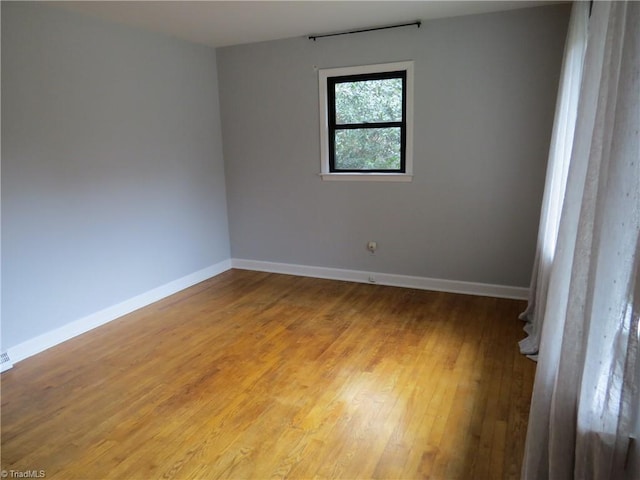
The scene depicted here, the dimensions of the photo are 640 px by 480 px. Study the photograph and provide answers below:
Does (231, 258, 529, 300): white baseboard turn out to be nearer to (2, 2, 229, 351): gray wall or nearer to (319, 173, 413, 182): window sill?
(2, 2, 229, 351): gray wall

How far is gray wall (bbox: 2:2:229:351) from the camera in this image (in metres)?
2.96

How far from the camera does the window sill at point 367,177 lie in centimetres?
414

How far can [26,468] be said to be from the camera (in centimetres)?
198

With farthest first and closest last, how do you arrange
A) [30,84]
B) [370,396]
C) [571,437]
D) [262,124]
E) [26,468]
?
[262,124], [30,84], [370,396], [26,468], [571,437]

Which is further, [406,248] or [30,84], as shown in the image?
[406,248]

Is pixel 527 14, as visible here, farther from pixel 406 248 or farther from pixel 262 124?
pixel 262 124

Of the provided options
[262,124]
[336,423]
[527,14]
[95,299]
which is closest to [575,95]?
[527,14]

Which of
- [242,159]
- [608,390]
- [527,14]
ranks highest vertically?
[527,14]

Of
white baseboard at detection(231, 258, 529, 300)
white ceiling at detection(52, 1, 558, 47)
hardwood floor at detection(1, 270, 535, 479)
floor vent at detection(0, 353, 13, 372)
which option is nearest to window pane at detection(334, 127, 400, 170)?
white ceiling at detection(52, 1, 558, 47)

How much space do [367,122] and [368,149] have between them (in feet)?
0.84

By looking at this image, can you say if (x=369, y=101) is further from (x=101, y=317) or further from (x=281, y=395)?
(x=101, y=317)

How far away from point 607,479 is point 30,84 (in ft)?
12.2

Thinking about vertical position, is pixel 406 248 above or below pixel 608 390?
below

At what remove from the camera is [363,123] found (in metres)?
4.27
